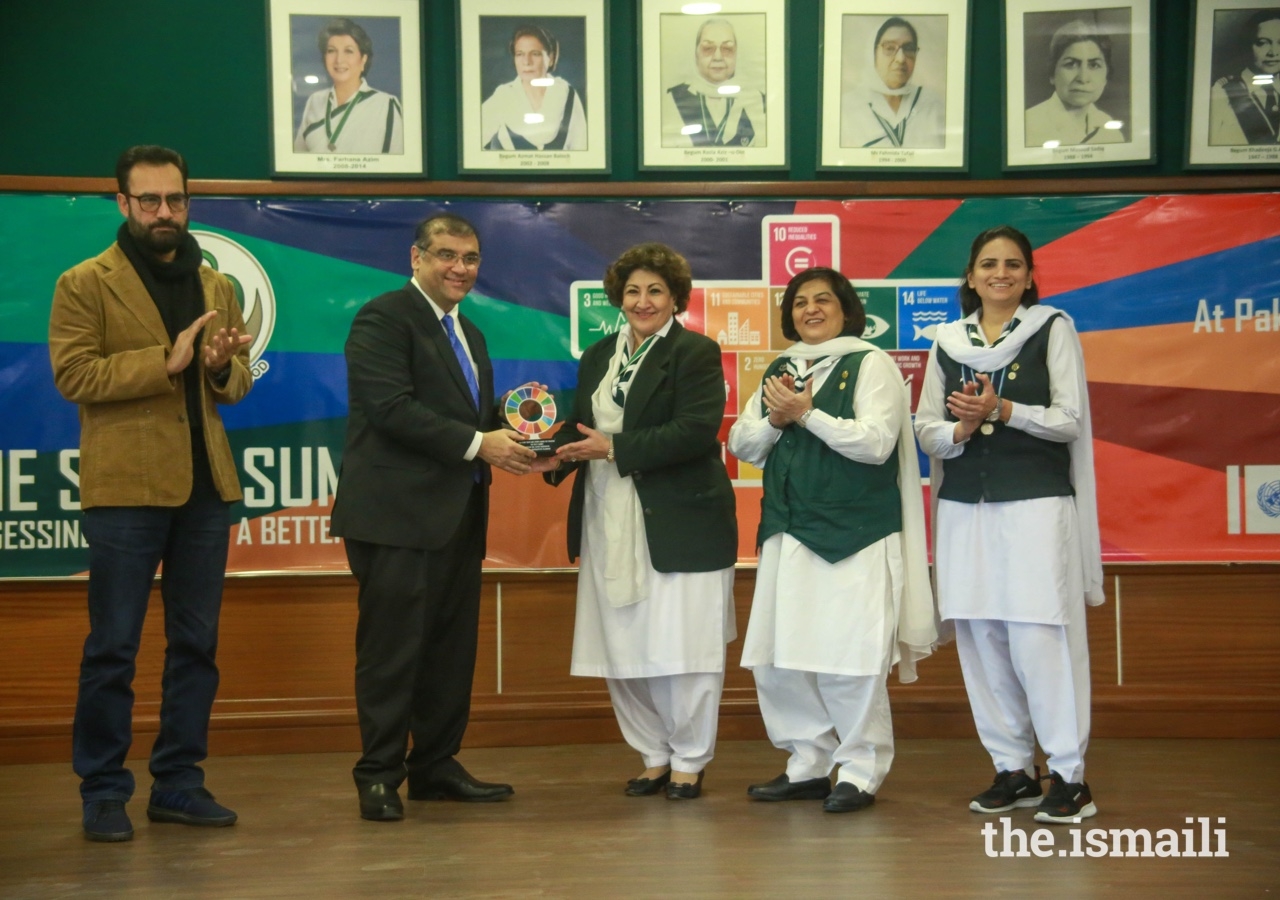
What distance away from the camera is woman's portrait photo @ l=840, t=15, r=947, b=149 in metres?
4.88

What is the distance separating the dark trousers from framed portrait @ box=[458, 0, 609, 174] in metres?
1.69

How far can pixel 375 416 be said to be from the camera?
137 inches

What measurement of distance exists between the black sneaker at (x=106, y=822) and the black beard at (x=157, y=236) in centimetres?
151

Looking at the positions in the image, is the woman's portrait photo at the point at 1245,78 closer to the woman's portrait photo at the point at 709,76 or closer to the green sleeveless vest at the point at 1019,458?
the woman's portrait photo at the point at 709,76

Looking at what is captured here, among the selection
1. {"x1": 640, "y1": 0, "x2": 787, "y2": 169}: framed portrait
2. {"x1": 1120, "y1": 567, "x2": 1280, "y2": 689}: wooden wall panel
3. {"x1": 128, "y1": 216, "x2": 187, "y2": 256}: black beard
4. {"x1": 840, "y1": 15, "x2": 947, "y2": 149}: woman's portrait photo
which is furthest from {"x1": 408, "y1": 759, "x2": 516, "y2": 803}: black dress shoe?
{"x1": 840, "y1": 15, "x2": 947, "y2": 149}: woman's portrait photo

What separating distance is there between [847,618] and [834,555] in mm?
183

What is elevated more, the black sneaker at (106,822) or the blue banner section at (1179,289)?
the blue banner section at (1179,289)

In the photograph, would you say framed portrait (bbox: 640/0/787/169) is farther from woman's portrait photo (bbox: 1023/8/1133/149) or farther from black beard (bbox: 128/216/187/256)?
black beard (bbox: 128/216/187/256)

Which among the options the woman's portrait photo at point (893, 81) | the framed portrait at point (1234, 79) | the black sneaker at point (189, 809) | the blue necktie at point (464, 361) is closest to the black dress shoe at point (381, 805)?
the black sneaker at point (189, 809)

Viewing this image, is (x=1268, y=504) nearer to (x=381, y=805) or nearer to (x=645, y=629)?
(x=645, y=629)

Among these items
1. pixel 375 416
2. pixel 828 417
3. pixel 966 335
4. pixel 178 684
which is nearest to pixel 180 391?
pixel 375 416

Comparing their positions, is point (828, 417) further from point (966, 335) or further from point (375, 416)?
point (375, 416)

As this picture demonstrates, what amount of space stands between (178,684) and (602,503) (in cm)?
131

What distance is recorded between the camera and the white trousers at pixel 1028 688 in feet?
11.2
